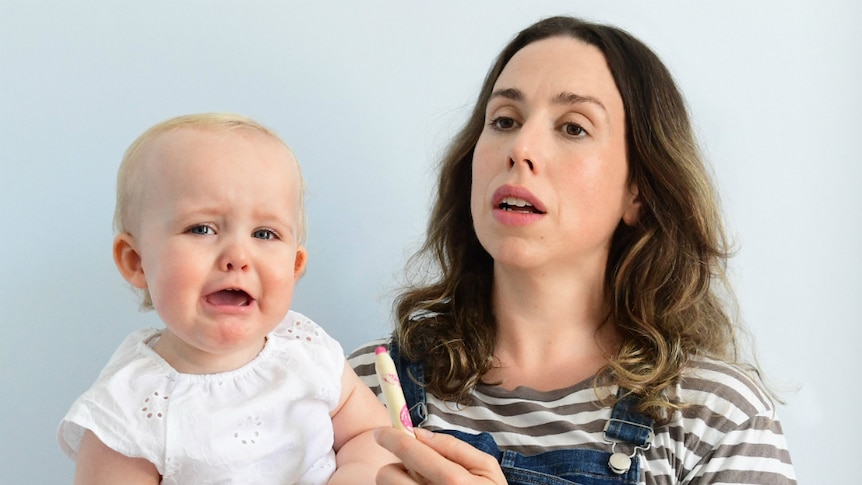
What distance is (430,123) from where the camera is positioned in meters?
1.86

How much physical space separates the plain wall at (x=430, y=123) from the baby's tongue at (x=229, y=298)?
24.3 inches

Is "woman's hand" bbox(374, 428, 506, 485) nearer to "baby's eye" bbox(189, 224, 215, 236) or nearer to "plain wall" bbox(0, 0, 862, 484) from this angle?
"baby's eye" bbox(189, 224, 215, 236)

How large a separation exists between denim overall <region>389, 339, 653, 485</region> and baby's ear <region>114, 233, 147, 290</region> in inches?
22.5

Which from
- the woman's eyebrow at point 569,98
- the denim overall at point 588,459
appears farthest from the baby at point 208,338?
the woman's eyebrow at point 569,98

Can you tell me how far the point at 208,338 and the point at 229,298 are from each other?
6 cm

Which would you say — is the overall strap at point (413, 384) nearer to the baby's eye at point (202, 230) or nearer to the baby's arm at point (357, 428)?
the baby's arm at point (357, 428)

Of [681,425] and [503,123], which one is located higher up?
[503,123]

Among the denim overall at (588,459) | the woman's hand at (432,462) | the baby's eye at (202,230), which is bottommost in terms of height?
the denim overall at (588,459)

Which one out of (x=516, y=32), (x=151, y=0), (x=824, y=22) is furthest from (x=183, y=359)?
(x=824, y=22)

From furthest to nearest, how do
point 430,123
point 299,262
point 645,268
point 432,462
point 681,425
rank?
point 430,123 → point 645,268 → point 681,425 → point 299,262 → point 432,462

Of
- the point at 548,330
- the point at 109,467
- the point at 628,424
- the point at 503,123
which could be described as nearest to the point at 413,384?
the point at 548,330

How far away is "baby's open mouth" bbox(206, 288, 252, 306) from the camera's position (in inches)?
44.0

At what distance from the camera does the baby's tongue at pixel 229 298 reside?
1118mm

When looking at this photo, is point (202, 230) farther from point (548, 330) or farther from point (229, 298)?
point (548, 330)
